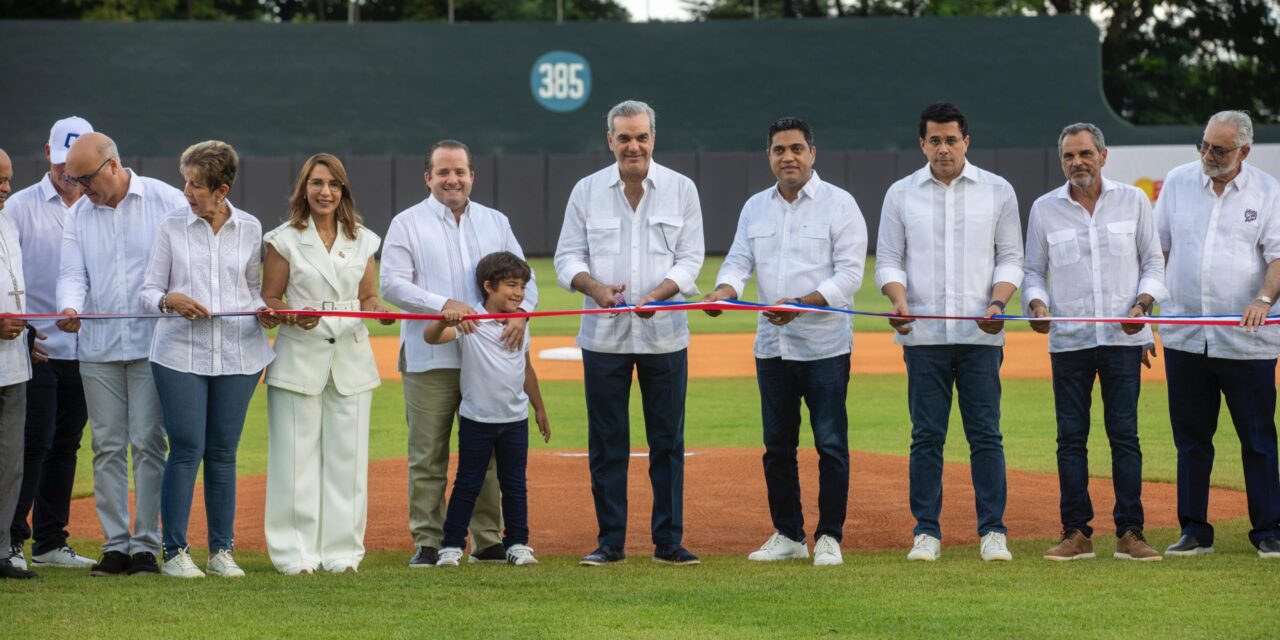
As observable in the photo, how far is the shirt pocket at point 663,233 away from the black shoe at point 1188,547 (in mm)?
2763

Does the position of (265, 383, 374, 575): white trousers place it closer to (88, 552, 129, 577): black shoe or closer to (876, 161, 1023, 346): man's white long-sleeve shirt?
(88, 552, 129, 577): black shoe

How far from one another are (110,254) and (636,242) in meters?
2.45

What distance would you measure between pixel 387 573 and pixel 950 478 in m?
4.63

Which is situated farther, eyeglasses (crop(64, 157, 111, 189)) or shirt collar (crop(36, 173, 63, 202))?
shirt collar (crop(36, 173, 63, 202))

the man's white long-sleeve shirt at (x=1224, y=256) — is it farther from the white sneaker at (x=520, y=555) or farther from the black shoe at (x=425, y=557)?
the black shoe at (x=425, y=557)

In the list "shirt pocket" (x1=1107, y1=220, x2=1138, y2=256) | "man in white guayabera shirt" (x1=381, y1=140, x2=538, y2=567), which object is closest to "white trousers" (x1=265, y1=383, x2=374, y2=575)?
"man in white guayabera shirt" (x1=381, y1=140, x2=538, y2=567)

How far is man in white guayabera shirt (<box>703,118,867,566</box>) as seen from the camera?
721 centimetres

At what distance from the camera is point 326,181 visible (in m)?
6.86

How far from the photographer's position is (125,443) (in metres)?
7.05

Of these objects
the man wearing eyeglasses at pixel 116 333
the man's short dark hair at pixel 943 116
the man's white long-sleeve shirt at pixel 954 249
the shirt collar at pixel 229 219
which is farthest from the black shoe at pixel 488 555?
the man's short dark hair at pixel 943 116

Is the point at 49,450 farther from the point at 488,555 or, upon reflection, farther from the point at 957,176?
the point at 957,176

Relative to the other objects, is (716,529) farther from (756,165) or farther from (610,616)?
(756,165)

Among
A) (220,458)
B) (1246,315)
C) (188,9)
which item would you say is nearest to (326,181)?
(220,458)

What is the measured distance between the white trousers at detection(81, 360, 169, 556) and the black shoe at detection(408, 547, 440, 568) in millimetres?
1171
